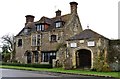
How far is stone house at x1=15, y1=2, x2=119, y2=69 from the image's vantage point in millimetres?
30609

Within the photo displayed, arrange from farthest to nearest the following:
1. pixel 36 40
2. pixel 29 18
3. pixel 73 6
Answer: pixel 29 18 → pixel 36 40 → pixel 73 6

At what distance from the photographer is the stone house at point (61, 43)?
100 ft

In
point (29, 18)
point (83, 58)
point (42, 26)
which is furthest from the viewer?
point (29, 18)

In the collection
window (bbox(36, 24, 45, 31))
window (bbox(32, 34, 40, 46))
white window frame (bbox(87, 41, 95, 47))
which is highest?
window (bbox(36, 24, 45, 31))

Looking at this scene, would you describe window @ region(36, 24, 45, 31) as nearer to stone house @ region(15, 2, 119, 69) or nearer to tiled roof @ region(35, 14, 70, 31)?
stone house @ region(15, 2, 119, 69)

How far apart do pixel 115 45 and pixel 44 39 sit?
16.1m

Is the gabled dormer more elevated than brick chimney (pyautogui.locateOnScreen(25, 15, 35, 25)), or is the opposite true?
brick chimney (pyautogui.locateOnScreen(25, 15, 35, 25))

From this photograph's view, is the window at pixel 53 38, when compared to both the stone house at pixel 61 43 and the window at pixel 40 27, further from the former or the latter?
the window at pixel 40 27

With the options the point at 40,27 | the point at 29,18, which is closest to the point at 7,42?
the point at 29,18

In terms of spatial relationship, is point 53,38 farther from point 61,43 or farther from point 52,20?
point 52,20

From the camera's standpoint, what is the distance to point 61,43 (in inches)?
1583

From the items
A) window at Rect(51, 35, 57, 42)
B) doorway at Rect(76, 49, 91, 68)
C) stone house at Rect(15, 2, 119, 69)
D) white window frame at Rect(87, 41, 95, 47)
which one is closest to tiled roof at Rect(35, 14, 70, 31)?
stone house at Rect(15, 2, 119, 69)

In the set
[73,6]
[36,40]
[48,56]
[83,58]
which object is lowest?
[83,58]

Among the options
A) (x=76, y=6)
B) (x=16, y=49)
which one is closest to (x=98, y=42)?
(x=76, y=6)
